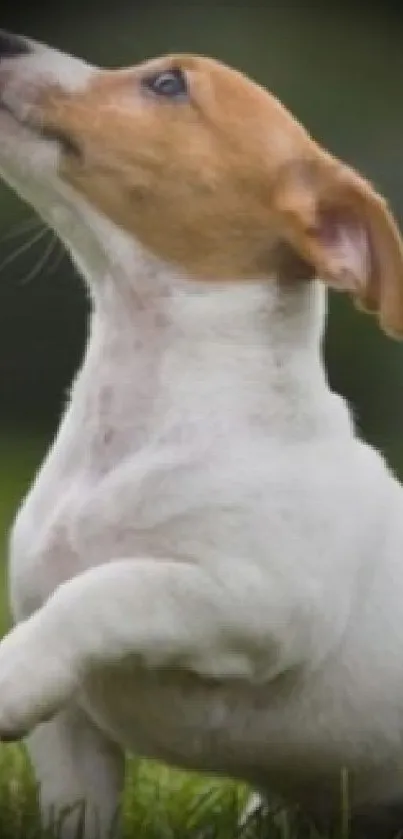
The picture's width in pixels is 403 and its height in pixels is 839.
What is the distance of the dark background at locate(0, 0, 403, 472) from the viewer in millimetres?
2758

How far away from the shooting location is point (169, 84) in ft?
4.99

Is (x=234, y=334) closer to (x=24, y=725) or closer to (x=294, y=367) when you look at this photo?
(x=294, y=367)

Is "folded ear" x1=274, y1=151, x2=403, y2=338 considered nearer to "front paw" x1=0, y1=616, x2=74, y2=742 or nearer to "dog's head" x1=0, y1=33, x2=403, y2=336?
"dog's head" x1=0, y1=33, x2=403, y2=336

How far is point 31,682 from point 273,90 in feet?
5.70

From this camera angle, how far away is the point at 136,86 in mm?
Answer: 1535

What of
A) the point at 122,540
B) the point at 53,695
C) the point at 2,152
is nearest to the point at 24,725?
the point at 53,695

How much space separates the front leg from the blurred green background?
126 centimetres

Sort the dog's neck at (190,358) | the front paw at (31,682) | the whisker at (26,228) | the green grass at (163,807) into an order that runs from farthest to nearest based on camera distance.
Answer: the whisker at (26,228), the green grass at (163,807), the dog's neck at (190,358), the front paw at (31,682)

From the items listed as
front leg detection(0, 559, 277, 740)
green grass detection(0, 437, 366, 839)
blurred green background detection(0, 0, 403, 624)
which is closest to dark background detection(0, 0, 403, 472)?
blurred green background detection(0, 0, 403, 624)

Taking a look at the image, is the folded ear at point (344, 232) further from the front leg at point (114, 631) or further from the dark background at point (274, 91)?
the dark background at point (274, 91)

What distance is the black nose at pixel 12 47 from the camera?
151 centimetres

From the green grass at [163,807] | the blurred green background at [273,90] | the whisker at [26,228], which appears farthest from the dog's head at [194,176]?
the blurred green background at [273,90]

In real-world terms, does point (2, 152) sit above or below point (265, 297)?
above

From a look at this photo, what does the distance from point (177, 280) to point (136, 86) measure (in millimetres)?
180
